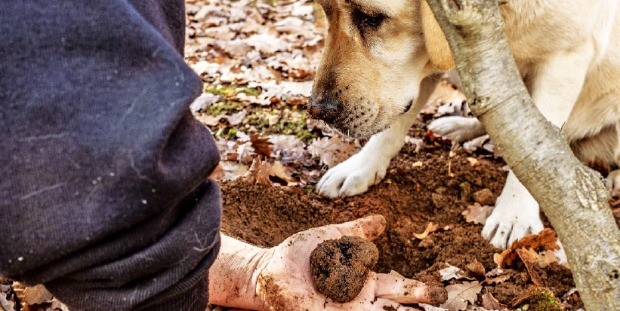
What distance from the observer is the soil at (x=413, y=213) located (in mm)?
2516

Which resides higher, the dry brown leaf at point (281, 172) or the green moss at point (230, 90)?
the dry brown leaf at point (281, 172)

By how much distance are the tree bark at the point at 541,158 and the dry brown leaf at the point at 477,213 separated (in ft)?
4.34

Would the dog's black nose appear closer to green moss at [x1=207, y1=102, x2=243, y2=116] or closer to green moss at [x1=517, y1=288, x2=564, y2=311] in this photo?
green moss at [x1=517, y1=288, x2=564, y2=311]

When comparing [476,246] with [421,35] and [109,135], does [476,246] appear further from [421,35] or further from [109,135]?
[109,135]

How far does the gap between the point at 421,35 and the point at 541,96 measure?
59 cm

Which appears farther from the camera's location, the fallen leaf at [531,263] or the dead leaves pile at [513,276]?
the fallen leaf at [531,263]

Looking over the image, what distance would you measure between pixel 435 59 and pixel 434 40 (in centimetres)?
9

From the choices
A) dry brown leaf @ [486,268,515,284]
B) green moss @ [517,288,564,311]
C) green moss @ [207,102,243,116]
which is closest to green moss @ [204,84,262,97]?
green moss @ [207,102,243,116]

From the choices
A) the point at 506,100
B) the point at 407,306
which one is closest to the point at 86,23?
the point at 506,100

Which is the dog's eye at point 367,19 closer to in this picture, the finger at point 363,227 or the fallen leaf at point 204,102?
the finger at point 363,227

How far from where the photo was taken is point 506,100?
1.48 metres

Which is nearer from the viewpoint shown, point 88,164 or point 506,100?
point 88,164

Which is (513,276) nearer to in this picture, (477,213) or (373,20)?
(477,213)

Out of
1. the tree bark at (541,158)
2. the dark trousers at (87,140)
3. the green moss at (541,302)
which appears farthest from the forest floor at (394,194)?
the dark trousers at (87,140)
